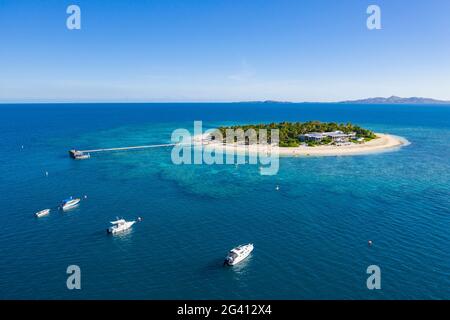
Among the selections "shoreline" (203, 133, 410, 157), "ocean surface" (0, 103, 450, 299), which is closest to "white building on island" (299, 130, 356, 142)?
"shoreline" (203, 133, 410, 157)

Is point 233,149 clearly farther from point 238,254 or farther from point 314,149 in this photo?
point 238,254

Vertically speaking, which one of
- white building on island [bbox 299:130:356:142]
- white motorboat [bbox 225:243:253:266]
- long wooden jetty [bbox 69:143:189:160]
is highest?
white building on island [bbox 299:130:356:142]

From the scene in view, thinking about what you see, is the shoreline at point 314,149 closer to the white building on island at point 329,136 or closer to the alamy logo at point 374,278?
the white building on island at point 329,136

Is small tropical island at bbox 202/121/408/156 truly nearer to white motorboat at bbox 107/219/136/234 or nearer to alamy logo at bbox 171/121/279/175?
alamy logo at bbox 171/121/279/175

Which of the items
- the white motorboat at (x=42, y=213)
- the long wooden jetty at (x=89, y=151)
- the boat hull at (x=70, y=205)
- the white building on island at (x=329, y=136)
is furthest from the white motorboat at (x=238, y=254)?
the white building on island at (x=329, y=136)

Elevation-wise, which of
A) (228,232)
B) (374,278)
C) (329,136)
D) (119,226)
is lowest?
(374,278)

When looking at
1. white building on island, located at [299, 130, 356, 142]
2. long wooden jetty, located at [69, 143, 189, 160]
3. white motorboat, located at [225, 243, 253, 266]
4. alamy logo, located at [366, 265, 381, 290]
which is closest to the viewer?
alamy logo, located at [366, 265, 381, 290]

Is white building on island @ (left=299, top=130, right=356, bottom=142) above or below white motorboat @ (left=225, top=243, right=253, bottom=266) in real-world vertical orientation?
above

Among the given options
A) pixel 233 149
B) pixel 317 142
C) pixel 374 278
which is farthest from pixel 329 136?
pixel 374 278
